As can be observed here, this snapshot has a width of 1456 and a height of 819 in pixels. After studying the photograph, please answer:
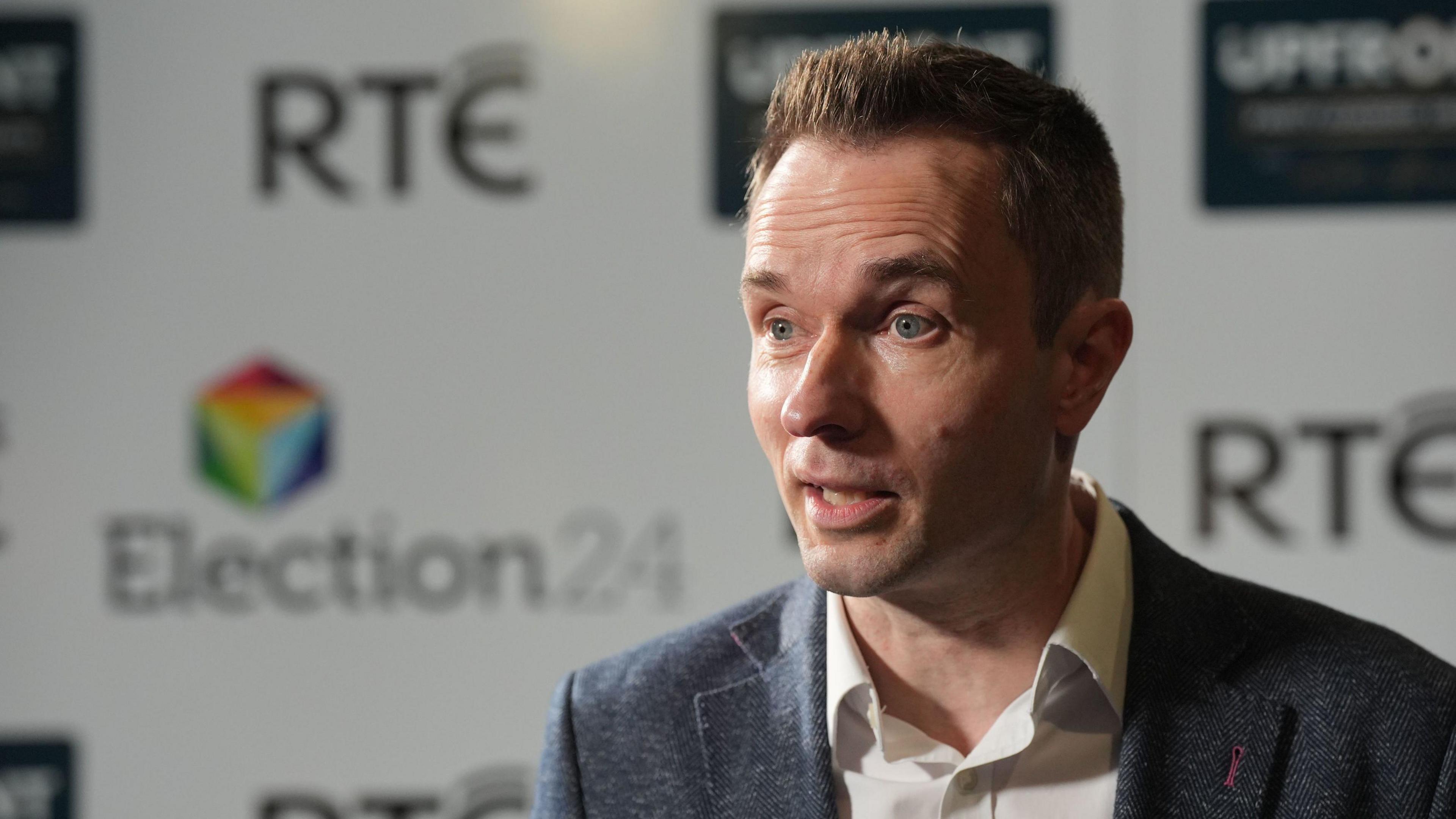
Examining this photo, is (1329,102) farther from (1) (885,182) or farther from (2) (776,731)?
(2) (776,731)

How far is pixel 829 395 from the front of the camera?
1.16m

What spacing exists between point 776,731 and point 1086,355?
479mm

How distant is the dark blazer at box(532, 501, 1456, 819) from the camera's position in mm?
1205

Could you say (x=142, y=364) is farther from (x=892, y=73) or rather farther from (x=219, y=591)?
(x=892, y=73)

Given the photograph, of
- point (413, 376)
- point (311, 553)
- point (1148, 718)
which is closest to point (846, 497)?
point (1148, 718)

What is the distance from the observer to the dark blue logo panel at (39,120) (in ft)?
8.85

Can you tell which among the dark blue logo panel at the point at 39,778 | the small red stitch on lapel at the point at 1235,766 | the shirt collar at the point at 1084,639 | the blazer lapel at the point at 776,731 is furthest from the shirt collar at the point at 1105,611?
the dark blue logo panel at the point at 39,778

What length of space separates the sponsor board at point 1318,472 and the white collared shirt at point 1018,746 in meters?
1.30

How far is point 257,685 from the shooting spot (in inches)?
104

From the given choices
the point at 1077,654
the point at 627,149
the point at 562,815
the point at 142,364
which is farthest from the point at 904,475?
the point at 142,364

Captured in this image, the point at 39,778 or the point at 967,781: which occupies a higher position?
the point at 967,781

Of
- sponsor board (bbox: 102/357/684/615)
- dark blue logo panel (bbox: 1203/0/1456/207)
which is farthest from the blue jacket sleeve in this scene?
dark blue logo panel (bbox: 1203/0/1456/207)

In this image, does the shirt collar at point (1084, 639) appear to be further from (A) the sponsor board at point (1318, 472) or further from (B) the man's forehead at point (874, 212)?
(A) the sponsor board at point (1318, 472)

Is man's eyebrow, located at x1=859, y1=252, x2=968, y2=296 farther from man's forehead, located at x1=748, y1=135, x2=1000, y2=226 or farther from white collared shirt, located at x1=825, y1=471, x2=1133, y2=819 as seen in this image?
white collared shirt, located at x1=825, y1=471, x2=1133, y2=819
